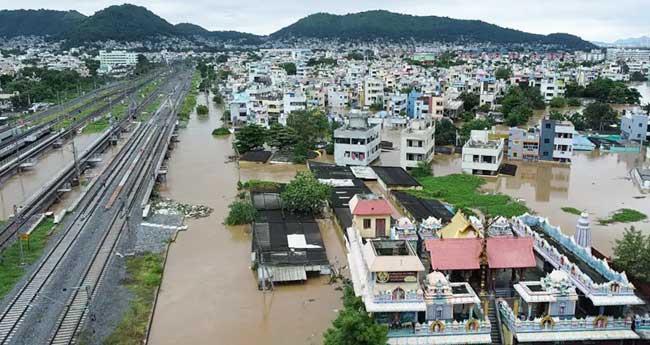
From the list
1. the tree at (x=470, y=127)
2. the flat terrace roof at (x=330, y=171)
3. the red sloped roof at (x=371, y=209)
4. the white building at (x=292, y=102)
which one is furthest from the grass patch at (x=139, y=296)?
the white building at (x=292, y=102)

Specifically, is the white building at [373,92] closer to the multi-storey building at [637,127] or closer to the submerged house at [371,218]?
the multi-storey building at [637,127]

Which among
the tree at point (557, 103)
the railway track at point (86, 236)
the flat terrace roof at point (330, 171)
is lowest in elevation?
the railway track at point (86, 236)

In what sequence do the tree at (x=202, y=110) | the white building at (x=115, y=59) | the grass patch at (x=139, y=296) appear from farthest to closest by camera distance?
the white building at (x=115, y=59)
the tree at (x=202, y=110)
the grass patch at (x=139, y=296)

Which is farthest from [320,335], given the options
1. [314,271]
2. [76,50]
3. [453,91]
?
[76,50]

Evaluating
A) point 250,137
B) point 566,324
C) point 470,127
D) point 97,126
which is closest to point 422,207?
point 566,324

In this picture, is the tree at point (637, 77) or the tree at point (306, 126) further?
the tree at point (637, 77)

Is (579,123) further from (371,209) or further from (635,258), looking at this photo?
(371,209)

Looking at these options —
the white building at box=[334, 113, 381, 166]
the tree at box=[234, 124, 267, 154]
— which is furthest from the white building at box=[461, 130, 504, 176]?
the tree at box=[234, 124, 267, 154]

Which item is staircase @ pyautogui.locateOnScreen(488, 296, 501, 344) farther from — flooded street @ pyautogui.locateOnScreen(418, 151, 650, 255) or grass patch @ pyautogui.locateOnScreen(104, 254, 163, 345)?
flooded street @ pyautogui.locateOnScreen(418, 151, 650, 255)
